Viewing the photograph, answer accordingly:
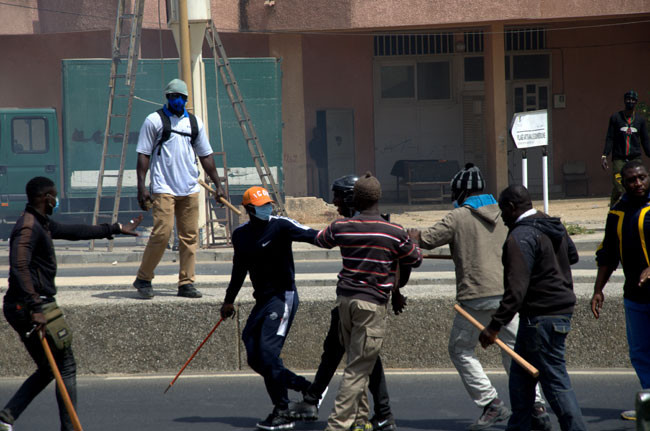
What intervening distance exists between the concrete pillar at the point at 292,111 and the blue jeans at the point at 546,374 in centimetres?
1757

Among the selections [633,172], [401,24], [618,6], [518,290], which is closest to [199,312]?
[518,290]

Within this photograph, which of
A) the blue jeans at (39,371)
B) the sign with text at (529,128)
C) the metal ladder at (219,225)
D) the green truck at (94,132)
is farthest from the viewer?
the green truck at (94,132)

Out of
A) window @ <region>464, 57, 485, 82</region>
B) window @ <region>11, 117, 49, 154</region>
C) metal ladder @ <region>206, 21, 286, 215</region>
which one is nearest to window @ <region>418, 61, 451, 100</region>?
window @ <region>464, 57, 485, 82</region>

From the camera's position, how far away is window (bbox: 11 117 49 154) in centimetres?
1734

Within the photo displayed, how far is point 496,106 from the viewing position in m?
21.3

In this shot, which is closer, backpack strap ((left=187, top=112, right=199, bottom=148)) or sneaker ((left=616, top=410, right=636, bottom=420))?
sneaker ((left=616, top=410, right=636, bottom=420))

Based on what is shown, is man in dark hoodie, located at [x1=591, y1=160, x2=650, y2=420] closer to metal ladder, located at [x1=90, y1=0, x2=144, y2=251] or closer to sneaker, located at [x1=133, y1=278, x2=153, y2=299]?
sneaker, located at [x1=133, y1=278, x2=153, y2=299]

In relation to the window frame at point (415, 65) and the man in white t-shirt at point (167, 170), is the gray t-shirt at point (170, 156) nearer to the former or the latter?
the man in white t-shirt at point (167, 170)

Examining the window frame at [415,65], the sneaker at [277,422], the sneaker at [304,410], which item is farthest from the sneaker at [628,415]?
the window frame at [415,65]

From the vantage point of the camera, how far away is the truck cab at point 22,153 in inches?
666

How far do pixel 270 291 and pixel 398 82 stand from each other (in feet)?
62.1

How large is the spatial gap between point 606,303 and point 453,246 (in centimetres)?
170

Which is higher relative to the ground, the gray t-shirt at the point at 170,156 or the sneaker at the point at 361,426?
the gray t-shirt at the point at 170,156

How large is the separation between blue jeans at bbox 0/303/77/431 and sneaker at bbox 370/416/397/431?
1733 mm
